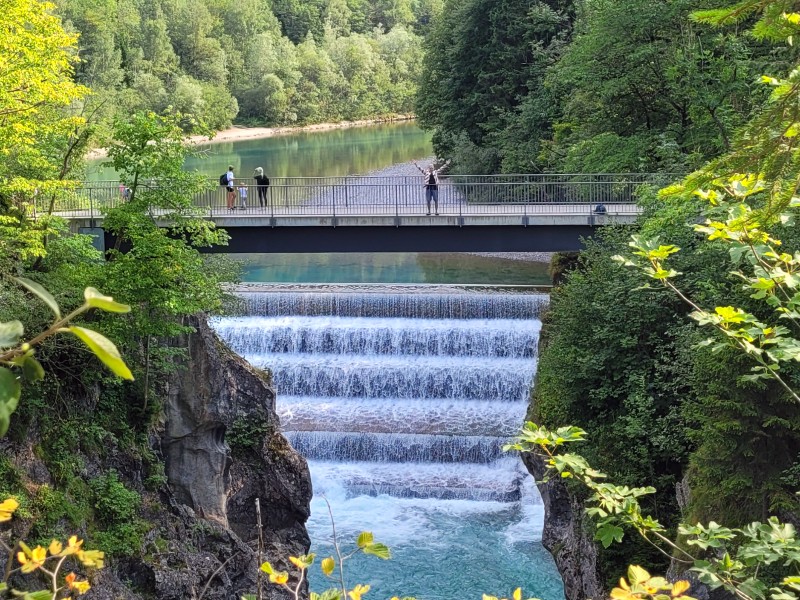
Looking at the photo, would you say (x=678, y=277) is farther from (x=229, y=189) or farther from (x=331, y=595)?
(x=331, y=595)

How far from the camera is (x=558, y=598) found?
17172 mm

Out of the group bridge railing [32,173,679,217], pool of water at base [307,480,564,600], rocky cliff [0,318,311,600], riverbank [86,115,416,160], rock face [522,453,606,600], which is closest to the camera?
rocky cliff [0,318,311,600]

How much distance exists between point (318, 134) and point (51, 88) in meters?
69.8

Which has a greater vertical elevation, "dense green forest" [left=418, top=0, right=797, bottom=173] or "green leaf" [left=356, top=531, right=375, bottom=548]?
"dense green forest" [left=418, top=0, right=797, bottom=173]

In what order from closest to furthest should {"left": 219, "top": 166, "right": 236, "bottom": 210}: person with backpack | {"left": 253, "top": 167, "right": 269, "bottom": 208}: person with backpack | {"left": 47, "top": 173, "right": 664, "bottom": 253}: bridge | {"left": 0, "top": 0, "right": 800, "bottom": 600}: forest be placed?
→ 1. {"left": 0, "top": 0, "right": 800, "bottom": 600}: forest
2. {"left": 47, "top": 173, "right": 664, "bottom": 253}: bridge
3. {"left": 219, "top": 166, "right": 236, "bottom": 210}: person with backpack
4. {"left": 253, "top": 167, "right": 269, "bottom": 208}: person with backpack

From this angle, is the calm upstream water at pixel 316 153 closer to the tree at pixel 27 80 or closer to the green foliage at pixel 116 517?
the tree at pixel 27 80

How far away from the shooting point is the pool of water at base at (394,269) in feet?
103

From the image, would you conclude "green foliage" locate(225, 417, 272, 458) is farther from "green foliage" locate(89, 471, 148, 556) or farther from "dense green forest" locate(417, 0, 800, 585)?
"dense green forest" locate(417, 0, 800, 585)

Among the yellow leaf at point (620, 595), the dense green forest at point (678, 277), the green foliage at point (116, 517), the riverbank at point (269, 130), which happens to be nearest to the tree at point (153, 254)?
the green foliage at point (116, 517)

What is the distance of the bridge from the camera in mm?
24797

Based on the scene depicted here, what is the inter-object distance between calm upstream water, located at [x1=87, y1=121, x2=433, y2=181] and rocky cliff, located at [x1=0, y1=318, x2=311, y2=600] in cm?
2913

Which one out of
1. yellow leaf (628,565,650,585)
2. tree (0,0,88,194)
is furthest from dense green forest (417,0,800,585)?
tree (0,0,88,194)

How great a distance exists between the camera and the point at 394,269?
110ft

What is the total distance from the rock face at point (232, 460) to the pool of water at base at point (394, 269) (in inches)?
471
